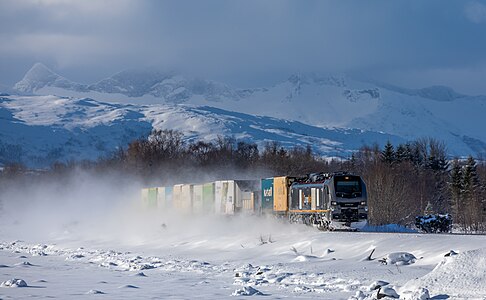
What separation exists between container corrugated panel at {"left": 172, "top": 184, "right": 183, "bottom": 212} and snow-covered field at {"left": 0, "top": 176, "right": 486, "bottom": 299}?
6506mm

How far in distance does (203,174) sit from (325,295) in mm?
106502

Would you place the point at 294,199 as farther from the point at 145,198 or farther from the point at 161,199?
the point at 145,198

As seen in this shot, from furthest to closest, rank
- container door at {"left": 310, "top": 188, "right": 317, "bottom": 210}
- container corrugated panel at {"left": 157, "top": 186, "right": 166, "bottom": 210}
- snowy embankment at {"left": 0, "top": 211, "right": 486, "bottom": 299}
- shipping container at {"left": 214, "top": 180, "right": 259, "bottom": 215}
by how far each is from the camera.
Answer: container corrugated panel at {"left": 157, "top": 186, "right": 166, "bottom": 210}
shipping container at {"left": 214, "top": 180, "right": 259, "bottom": 215}
container door at {"left": 310, "top": 188, "right": 317, "bottom": 210}
snowy embankment at {"left": 0, "top": 211, "right": 486, "bottom": 299}

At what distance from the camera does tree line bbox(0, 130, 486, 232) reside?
2590 inches

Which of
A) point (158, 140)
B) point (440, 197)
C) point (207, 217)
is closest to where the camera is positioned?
point (207, 217)

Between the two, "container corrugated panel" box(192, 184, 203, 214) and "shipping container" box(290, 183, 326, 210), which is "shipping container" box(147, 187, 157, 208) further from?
"shipping container" box(290, 183, 326, 210)

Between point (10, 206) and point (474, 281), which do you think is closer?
point (474, 281)

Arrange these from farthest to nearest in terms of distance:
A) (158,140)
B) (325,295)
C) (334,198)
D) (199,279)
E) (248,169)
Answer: (158,140), (248,169), (334,198), (199,279), (325,295)

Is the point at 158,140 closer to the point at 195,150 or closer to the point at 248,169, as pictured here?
the point at 195,150

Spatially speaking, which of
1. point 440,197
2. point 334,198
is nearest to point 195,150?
point 440,197

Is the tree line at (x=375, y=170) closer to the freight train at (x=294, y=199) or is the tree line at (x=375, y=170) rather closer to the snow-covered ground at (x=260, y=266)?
the freight train at (x=294, y=199)

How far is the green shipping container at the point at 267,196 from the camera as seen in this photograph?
175 ft

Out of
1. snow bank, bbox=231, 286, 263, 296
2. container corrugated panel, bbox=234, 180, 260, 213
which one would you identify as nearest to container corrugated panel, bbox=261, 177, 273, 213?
container corrugated panel, bbox=234, 180, 260, 213

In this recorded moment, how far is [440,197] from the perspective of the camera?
105 metres
